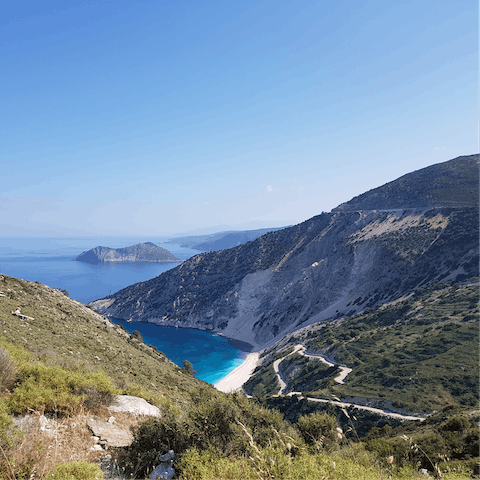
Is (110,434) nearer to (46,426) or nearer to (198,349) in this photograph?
(46,426)

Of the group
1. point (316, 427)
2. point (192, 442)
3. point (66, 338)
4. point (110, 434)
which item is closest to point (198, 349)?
point (66, 338)

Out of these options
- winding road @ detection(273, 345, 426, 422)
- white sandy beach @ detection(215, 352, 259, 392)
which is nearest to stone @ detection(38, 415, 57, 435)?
winding road @ detection(273, 345, 426, 422)

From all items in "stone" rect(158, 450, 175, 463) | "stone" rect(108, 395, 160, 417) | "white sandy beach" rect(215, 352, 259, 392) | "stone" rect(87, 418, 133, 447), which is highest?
"stone" rect(158, 450, 175, 463)

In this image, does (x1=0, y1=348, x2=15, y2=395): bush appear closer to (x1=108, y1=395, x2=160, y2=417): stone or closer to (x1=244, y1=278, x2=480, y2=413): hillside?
(x1=108, y1=395, x2=160, y2=417): stone

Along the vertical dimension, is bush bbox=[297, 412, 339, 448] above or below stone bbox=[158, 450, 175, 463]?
below

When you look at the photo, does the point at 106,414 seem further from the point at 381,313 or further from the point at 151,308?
the point at 151,308

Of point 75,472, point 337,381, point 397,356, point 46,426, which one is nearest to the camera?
point 75,472

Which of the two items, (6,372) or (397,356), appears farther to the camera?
(397,356)
